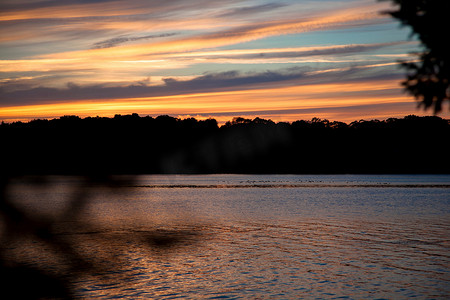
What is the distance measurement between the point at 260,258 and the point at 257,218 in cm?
2805

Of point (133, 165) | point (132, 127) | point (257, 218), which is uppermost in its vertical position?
point (132, 127)

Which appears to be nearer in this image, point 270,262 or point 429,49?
point 429,49

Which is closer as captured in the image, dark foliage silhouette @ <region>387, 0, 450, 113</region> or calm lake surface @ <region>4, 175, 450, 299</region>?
dark foliage silhouette @ <region>387, 0, 450, 113</region>

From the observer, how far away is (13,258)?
30016 millimetres

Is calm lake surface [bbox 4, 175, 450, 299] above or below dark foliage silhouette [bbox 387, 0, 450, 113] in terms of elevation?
below

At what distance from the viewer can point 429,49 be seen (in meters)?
3.04

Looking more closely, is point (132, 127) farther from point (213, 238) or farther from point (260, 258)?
point (213, 238)

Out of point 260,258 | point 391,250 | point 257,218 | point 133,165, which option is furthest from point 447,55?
point 257,218

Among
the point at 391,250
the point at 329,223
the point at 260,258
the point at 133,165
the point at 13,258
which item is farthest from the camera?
the point at 329,223

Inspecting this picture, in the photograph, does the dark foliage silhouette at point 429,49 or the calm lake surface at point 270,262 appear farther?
the calm lake surface at point 270,262

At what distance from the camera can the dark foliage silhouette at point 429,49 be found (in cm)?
294

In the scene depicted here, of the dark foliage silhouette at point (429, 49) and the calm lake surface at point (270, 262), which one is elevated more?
the dark foliage silhouette at point (429, 49)

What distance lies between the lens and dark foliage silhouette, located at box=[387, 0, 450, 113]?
9.65 ft

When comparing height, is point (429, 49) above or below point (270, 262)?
above
